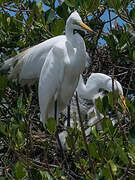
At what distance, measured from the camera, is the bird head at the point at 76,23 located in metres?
3.14

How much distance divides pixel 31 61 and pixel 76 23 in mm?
567

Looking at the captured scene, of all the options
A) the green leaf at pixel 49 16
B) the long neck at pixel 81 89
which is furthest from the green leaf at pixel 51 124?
the long neck at pixel 81 89

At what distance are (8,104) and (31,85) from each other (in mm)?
520

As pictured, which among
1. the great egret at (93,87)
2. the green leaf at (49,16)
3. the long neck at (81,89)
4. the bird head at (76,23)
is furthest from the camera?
the long neck at (81,89)

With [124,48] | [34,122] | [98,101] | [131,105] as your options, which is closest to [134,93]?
[124,48]

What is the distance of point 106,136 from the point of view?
2412 millimetres

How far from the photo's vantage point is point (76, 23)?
3.18 m

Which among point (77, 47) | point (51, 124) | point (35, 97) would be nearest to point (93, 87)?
point (35, 97)

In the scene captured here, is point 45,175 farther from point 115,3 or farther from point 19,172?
point 115,3

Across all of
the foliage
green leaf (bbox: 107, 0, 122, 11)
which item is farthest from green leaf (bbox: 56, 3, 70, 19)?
green leaf (bbox: 107, 0, 122, 11)

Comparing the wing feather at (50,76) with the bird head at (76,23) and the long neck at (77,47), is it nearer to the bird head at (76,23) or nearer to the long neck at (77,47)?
the long neck at (77,47)

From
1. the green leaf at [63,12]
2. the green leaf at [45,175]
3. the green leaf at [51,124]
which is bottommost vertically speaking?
the green leaf at [45,175]

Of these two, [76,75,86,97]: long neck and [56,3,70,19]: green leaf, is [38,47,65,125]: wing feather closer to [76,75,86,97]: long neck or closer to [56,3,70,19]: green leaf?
[56,3,70,19]: green leaf

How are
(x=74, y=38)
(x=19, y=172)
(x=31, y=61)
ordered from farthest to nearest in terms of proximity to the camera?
1. (x=31, y=61)
2. (x=74, y=38)
3. (x=19, y=172)
